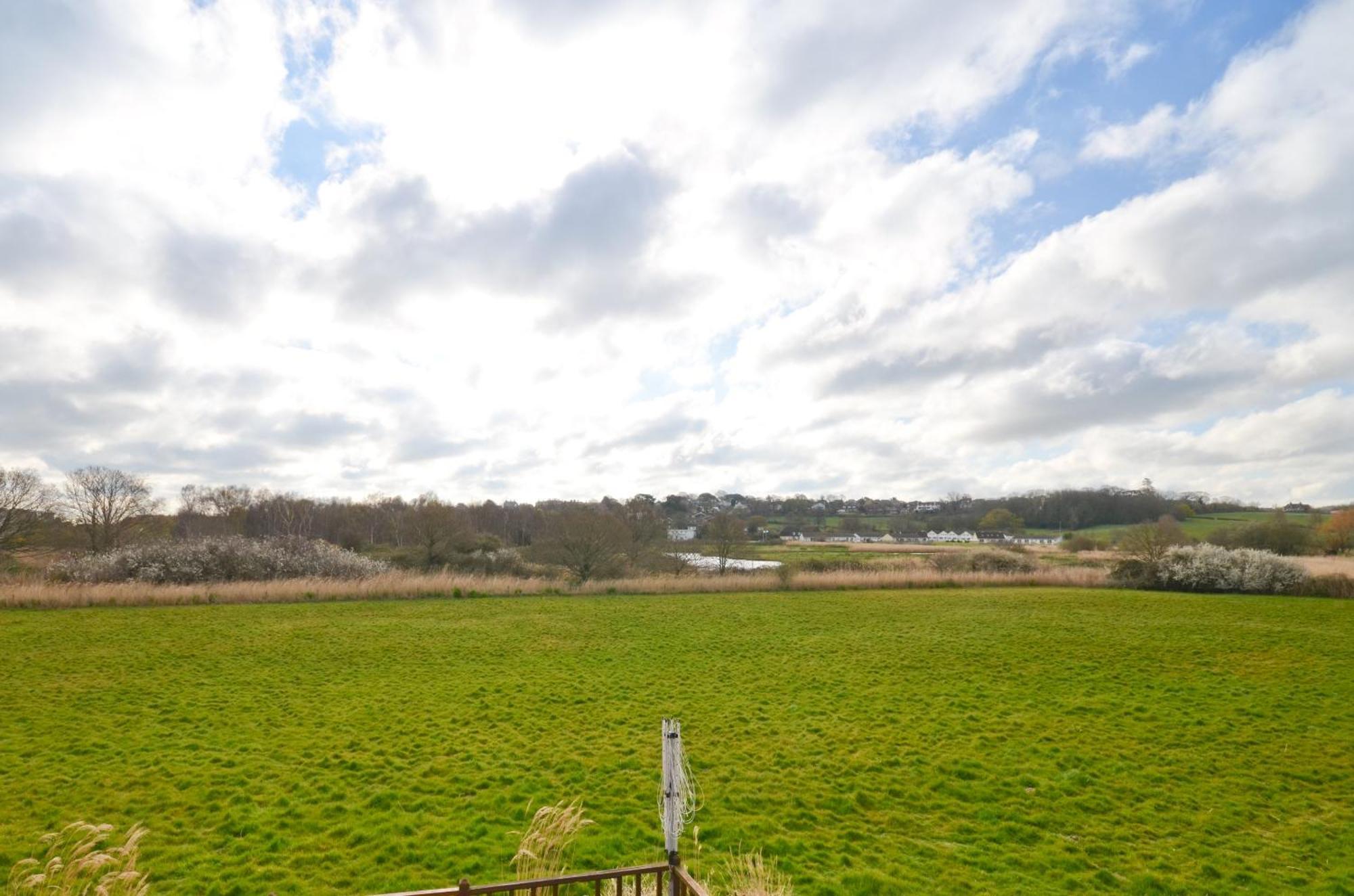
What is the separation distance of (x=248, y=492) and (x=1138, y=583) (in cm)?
8661

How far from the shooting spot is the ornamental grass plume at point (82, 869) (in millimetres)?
4293

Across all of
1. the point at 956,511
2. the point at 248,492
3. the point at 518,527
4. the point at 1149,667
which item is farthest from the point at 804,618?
the point at 956,511

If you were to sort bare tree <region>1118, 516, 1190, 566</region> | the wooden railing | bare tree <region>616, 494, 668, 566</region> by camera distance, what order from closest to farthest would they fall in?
the wooden railing → bare tree <region>1118, 516, 1190, 566</region> → bare tree <region>616, 494, 668, 566</region>

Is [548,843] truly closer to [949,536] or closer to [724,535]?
[724,535]

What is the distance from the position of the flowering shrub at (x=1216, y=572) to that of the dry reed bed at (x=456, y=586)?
5.77 ft

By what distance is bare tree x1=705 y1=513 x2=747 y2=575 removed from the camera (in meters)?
42.0

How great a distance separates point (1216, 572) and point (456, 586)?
3450 cm

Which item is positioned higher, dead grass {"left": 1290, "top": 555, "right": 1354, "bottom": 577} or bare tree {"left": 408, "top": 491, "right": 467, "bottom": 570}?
bare tree {"left": 408, "top": 491, "right": 467, "bottom": 570}

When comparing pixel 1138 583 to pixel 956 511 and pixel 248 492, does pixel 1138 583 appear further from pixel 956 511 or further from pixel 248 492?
pixel 248 492

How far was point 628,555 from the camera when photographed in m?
40.1

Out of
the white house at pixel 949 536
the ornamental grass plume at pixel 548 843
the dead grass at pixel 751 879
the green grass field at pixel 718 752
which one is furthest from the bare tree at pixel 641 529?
the white house at pixel 949 536

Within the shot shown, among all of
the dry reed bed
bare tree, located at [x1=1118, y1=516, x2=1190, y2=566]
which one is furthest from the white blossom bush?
the dry reed bed

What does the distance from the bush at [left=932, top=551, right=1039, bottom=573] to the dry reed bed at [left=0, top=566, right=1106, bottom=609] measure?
2.64 metres

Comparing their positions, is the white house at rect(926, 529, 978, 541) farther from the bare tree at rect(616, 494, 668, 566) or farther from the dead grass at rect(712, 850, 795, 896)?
the dead grass at rect(712, 850, 795, 896)
